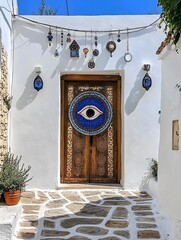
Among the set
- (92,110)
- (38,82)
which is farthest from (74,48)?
(92,110)

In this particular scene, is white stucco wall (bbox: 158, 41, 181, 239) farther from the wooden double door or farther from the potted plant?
the potted plant

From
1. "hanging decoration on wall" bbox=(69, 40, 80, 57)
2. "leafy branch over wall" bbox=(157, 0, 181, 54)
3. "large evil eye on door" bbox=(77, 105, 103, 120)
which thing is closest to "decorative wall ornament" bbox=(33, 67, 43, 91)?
"hanging decoration on wall" bbox=(69, 40, 80, 57)

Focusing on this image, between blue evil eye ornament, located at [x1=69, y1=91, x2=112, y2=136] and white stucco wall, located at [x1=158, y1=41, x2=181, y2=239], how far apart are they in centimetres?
198

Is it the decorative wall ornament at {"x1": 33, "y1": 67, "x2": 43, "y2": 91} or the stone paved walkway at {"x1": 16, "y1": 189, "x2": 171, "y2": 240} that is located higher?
the decorative wall ornament at {"x1": 33, "y1": 67, "x2": 43, "y2": 91}

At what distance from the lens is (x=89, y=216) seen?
436cm

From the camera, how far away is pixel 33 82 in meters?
5.94

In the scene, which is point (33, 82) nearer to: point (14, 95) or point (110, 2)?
point (14, 95)

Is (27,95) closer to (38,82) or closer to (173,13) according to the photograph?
(38,82)

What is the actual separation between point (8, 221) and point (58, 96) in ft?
9.80

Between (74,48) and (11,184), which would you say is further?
(74,48)

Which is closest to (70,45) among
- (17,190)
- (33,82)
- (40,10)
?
(33,82)

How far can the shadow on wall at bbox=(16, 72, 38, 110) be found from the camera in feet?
19.5

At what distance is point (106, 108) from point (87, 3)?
251 centimetres

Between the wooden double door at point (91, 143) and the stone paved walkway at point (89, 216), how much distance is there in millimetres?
717
